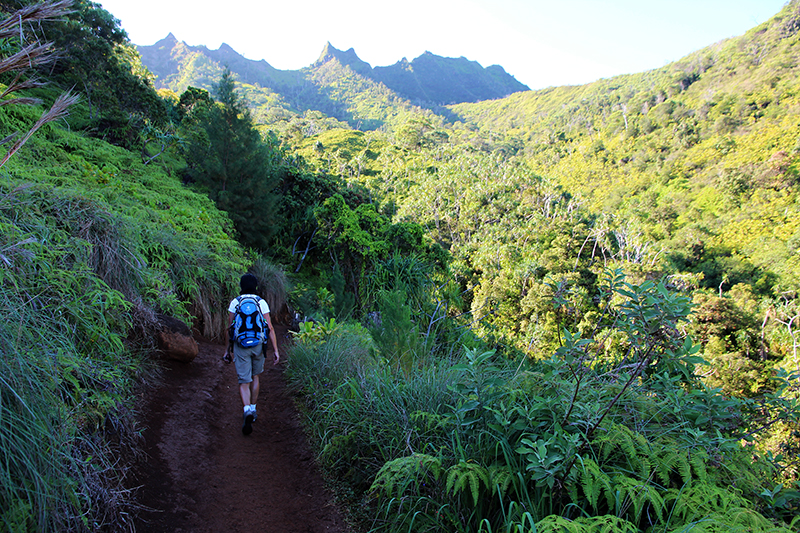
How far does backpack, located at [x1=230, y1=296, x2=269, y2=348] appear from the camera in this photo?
14.3 ft

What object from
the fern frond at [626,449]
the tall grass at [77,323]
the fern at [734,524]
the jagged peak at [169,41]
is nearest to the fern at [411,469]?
the fern frond at [626,449]

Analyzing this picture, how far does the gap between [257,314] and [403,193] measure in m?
41.5

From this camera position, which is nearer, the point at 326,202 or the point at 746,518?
the point at 746,518

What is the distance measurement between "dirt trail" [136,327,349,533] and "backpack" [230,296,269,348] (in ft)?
2.78

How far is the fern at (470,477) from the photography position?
2129mm

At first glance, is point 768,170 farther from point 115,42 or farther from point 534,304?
point 115,42

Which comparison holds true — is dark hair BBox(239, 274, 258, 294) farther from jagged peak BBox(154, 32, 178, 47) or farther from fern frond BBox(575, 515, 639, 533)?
jagged peak BBox(154, 32, 178, 47)

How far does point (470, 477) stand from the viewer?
2164mm

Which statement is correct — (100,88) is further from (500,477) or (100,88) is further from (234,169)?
(500,477)

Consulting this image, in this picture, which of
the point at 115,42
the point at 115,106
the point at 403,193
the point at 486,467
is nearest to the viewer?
the point at 486,467

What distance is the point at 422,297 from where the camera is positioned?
719cm

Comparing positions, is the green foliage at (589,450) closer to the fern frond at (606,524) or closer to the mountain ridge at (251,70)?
the fern frond at (606,524)

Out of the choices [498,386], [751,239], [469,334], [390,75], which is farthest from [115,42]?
[390,75]

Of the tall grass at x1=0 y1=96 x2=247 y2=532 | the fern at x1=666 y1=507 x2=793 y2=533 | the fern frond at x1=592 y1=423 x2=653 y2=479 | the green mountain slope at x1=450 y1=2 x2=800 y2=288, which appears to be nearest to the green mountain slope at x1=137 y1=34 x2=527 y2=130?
the green mountain slope at x1=450 y1=2 x2=800 y2=288
